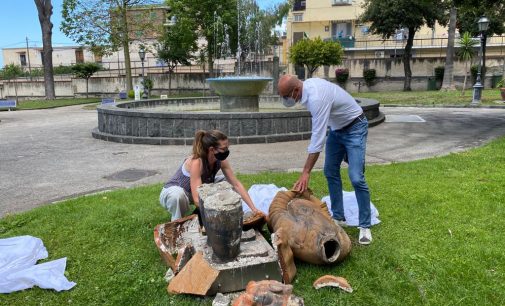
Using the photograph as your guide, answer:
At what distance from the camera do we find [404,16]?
28.6 m

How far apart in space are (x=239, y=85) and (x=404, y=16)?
70.2ft

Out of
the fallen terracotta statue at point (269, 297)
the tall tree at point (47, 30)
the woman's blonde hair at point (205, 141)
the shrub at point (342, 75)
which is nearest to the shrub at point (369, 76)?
the shrub at point (342, 75)

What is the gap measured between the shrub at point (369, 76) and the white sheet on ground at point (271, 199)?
1085 inches

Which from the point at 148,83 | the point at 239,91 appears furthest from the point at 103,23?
the point at 239,91

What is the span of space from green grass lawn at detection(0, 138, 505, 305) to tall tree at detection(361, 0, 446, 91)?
25.4 m

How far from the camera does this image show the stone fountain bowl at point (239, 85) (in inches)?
444

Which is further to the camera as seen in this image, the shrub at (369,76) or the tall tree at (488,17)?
the shrub at (369,76)

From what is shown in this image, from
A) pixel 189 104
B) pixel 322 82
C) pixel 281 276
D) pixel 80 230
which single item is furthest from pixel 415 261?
pixel 189 104

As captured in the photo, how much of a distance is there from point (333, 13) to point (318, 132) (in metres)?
41.5

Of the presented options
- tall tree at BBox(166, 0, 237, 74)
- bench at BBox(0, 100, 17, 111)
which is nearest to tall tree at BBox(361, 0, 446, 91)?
tall tree at BBox(166, 0, 237, 74)

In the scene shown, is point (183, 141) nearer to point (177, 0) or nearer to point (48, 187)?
point (48, 187)

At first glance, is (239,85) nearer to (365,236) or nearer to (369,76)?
(365,236)

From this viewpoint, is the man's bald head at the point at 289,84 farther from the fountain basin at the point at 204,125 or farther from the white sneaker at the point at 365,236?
the fountain basin at the point at 204,125

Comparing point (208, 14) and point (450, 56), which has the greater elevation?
point (208, 14)
